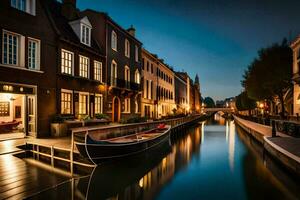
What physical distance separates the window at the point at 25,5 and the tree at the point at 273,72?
1080 inches

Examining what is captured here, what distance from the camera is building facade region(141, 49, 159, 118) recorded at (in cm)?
2980

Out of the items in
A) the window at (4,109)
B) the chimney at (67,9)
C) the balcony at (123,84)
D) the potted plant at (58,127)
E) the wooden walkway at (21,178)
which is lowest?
the wooden walkway at (21,178)

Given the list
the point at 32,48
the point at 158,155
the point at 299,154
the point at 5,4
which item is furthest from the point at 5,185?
the point at 299,154

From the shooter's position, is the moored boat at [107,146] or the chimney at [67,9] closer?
the moored boat at [107,146]

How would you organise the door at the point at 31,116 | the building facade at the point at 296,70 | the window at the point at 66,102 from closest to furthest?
the door at the point at 31,116
the window at the point at 66,102
the building facade at the point at 296,70

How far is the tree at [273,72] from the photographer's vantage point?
1132 inches

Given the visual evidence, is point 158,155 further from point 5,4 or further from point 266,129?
point 5,4

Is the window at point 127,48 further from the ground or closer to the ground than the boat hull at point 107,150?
further from the ground

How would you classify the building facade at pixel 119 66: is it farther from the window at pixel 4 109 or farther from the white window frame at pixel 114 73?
the window at pixel 4 109

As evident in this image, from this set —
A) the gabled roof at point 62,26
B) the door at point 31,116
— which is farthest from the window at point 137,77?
the door at point 31,116

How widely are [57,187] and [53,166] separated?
259cm

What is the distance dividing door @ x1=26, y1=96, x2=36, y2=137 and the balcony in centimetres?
818

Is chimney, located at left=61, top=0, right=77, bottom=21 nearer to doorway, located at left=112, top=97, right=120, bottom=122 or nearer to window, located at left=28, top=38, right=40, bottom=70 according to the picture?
window, located at left=28, top=38, right=40, bottom=70

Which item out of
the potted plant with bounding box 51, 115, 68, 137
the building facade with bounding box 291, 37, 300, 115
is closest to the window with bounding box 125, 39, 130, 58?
the potted plant with bounding box 51, 115, 68, 137
